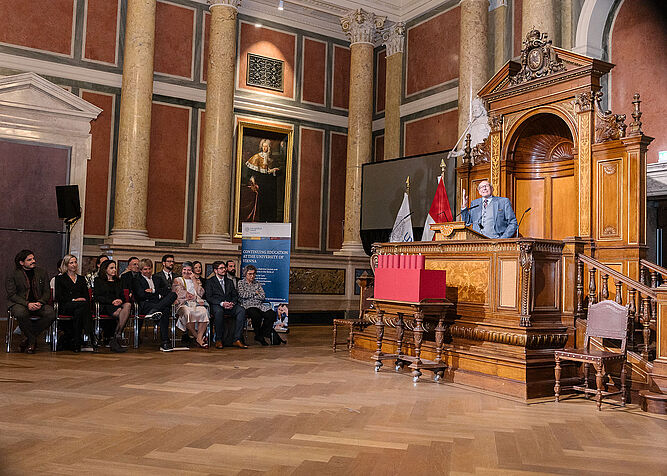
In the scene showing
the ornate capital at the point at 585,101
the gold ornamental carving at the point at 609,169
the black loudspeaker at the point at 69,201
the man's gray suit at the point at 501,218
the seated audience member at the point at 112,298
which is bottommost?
the seated audience member at the point at 112,298

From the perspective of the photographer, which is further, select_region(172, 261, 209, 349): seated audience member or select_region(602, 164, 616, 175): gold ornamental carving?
select_region(172, 261, 209, 349): seated audience member

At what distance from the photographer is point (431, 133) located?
11703 millimetres

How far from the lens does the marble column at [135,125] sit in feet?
33.7

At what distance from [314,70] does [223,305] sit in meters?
6.69

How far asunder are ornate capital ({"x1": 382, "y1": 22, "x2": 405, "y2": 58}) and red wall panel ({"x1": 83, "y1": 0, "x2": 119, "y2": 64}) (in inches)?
200

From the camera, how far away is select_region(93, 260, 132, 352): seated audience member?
7.36m

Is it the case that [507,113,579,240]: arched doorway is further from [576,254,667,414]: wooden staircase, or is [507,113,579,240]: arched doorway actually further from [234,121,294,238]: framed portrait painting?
[234,121,294,238]: framed portrait painting

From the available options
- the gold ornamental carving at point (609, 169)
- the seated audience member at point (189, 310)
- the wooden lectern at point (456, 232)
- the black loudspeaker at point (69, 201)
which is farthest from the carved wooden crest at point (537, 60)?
the black loudspeaker at point (69, 201)

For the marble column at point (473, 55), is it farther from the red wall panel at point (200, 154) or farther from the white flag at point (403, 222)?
the red wall panel at point (200, 154)

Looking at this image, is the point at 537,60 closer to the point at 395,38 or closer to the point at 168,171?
the point at 395,38

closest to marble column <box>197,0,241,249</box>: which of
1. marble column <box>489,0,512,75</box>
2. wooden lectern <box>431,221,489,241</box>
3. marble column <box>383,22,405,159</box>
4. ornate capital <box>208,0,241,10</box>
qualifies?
ornate capital <box>208,0,241,10</box>

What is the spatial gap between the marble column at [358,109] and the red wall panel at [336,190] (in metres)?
0.94

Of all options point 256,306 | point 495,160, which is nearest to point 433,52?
point 495,160

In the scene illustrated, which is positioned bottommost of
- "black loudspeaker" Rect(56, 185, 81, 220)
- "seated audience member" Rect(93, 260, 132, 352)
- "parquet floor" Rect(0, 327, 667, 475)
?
"parquet floor" Rect(0, 327, 667, 475)
